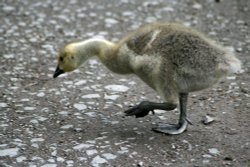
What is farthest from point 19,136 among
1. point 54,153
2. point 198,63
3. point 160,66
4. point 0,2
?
point 0,2

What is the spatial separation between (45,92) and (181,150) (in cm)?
177

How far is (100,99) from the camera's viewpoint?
5312 mm

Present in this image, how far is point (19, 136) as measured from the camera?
4.54 metres

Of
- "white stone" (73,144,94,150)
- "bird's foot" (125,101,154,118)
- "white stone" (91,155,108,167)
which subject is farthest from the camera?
"bird's foot" (125,101,154,118)

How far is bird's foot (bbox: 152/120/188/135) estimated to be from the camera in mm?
4562

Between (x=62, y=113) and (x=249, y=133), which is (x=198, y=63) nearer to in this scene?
(x=249, y=133)

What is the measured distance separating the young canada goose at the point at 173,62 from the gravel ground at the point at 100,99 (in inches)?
12.9

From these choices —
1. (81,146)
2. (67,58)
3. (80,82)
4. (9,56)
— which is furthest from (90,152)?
(9,56)

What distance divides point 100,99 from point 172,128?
99cm

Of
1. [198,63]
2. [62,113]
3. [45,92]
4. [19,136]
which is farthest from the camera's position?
[45,92]

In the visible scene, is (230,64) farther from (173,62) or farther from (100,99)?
(100,99)

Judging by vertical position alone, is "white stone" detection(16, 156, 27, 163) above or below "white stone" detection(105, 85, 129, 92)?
above

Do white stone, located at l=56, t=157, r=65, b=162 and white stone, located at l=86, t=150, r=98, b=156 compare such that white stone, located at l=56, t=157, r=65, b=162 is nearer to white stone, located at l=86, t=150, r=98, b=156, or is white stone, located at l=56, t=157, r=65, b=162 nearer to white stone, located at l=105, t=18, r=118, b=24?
white stone, located at l=86, t=150, r=98, b=156

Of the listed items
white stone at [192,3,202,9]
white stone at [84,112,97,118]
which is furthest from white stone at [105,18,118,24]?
white stone at [84,112,97,118]
